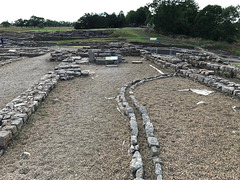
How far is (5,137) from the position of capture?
4566 millimetres

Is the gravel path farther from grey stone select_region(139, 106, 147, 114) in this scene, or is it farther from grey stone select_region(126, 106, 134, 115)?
grey stone select_region(139, 106, 147, 114)

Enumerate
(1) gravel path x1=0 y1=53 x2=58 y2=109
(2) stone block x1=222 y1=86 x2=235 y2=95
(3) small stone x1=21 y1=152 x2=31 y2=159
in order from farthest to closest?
(1) gravel path x1=0 y1=53 x2=58 y2=109
(2) stone block x1=222 y1=86 x2=235 y2=95
(3) small stone x1=21 y1=152 x2=31 y2=159

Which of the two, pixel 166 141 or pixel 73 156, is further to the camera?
pixel 166 141

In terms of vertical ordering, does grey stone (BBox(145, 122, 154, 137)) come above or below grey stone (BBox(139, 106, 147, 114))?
below

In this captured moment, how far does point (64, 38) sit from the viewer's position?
143ft

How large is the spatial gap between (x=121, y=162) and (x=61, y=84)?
283 inches

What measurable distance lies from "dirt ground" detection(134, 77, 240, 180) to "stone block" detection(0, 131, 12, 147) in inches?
155

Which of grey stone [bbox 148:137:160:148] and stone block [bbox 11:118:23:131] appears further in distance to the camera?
stone block [bbox 11:118:23:131]

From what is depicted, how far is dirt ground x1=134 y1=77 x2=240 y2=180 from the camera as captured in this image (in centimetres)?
377

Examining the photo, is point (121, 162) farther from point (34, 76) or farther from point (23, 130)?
point (34, 76)

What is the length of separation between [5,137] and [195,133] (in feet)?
16.9

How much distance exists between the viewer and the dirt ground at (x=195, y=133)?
3.77 meters

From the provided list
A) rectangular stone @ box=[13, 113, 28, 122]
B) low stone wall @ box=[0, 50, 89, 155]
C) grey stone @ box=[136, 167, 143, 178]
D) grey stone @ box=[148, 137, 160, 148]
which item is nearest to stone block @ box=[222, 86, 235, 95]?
grey stone @ box=[148, 137, 160, 148]

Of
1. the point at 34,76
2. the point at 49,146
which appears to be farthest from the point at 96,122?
the point at 34,76
